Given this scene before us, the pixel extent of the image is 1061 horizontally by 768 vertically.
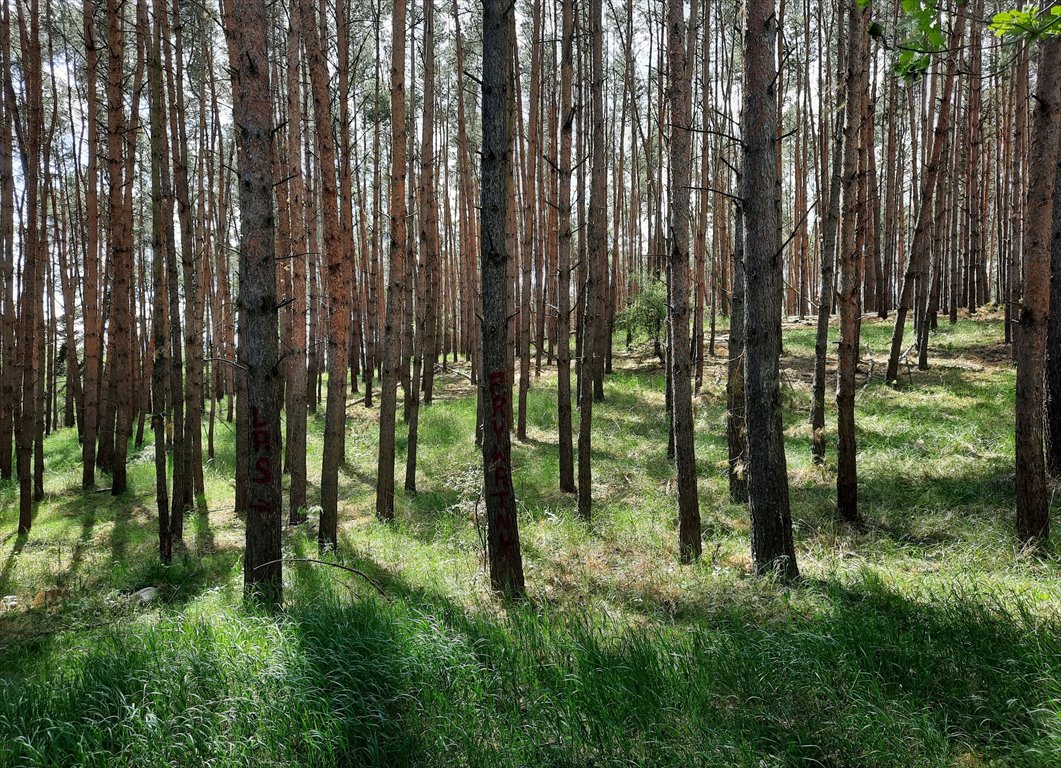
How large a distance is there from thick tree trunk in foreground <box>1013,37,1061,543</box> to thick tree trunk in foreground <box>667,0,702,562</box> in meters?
2.55

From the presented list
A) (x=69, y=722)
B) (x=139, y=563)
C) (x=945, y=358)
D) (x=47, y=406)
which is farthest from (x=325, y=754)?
(x=47, y=406)

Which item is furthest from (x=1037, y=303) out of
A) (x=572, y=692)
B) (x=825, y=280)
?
(x=572, y=692)

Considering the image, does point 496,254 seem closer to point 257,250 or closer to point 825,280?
point 257,250

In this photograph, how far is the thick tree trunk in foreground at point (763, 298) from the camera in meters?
4.54

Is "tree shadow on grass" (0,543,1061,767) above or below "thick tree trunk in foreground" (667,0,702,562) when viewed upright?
below

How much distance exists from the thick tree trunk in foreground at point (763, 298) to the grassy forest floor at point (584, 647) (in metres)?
0.46

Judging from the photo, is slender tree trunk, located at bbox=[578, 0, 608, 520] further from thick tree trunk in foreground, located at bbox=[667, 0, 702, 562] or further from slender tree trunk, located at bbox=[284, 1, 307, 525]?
slender tree trunk, located at bbox=[284, 1, 307, 525]

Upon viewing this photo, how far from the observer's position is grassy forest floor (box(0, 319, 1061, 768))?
9.28 feet

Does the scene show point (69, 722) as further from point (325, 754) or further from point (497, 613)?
point (497, 613)

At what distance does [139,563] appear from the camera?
693cm

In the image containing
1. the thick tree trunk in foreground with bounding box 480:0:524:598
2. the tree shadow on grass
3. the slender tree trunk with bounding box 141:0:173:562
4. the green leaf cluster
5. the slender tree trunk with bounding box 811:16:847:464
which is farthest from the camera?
the slender tree trunk with bounding box 811:16:847:464

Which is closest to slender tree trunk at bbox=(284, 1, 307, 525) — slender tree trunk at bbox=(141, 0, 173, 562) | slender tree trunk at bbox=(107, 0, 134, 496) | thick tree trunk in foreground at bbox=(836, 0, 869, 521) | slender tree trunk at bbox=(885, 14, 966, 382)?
slender tree trunk at bbox=(141, 0, 173, 562)

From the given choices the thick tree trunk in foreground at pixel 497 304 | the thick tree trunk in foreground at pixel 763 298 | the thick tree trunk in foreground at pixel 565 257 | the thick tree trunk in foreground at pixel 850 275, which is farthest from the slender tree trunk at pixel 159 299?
the thick tree trunk in foreground at pixel 850 275

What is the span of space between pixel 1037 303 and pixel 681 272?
8.92 ft
